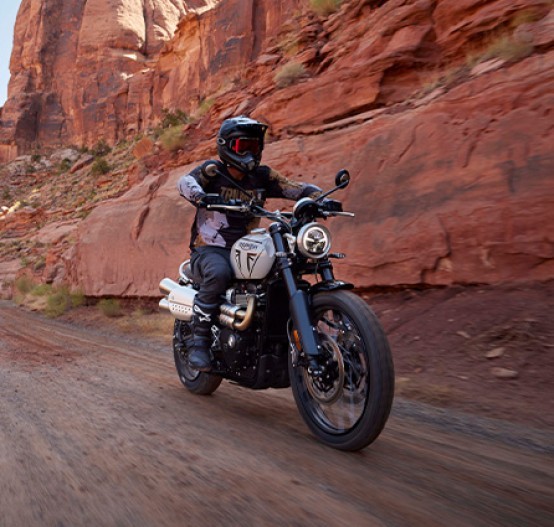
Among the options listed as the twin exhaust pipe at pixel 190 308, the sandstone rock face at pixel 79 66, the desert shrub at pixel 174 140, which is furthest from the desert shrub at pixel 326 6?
the sandstone rock face at pixel 79 66

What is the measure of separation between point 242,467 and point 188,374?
6.72 feet

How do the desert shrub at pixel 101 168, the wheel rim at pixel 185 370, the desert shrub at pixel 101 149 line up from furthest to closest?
1. the desert shrub at pixel 101 149
2. the desert shrub at pixel 101 168
3. the wheel rim at pixel 185 370

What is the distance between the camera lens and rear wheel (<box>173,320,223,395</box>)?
405 cm

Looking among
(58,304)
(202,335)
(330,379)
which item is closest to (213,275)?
(202,335)

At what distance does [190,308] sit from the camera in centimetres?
395

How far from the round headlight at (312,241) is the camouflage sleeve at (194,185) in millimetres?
868

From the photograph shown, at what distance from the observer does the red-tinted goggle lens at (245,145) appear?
3.66 m

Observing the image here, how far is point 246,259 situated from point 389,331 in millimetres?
2839

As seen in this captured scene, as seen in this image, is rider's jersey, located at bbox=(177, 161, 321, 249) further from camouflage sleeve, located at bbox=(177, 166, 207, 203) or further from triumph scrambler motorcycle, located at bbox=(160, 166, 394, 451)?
triumph scrambler motorcycle, located at bbox=(160, 166, 394, 451)

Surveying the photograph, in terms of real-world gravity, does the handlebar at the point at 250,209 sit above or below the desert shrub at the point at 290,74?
below

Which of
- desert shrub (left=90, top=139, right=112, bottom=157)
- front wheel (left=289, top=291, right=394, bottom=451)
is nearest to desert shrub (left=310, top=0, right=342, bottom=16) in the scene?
front wheel (left=289, top=291, right=394, bottom=451)

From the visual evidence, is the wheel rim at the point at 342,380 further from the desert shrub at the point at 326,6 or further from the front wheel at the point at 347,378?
the desert shrub at the point at 326,6

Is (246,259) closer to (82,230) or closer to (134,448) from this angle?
(134,448)

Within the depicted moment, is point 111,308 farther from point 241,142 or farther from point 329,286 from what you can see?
point 329,286
